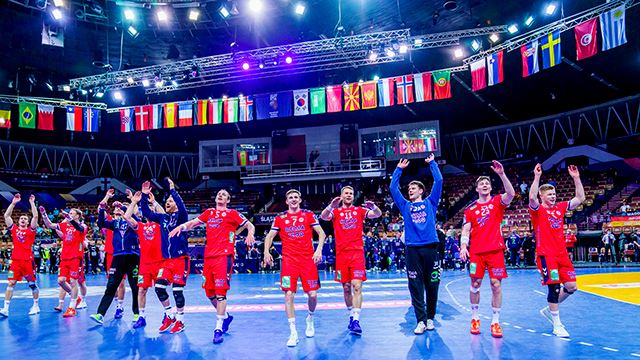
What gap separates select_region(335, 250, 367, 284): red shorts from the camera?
665 cm

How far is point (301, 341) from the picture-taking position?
19.7 feet

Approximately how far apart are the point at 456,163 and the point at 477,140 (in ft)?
8.01

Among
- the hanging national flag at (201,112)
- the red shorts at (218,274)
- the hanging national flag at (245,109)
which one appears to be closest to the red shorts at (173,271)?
the red shorts at (218,274)

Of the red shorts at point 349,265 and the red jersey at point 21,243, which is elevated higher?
the red jersey at point 21,243

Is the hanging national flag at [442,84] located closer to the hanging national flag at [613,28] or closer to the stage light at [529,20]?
the stage light at [529,20]

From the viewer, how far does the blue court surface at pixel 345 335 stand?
5.24 meters

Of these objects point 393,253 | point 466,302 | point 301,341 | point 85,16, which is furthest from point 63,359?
point 85,16

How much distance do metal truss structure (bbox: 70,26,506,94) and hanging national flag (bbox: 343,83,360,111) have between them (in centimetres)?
132

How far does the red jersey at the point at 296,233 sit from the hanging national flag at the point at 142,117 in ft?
80.7

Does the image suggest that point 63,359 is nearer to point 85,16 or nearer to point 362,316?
point 362,316

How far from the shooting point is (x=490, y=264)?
6133 mm

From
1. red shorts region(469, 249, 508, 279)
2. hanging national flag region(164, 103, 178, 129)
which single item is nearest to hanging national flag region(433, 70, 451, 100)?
hanging national flag region(164, 103, 178, 129)

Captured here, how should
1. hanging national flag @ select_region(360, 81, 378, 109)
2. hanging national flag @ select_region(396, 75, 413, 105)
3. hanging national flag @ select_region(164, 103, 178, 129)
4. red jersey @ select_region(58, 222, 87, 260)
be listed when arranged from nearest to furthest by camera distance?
red jersey @ select_region(58, 222, 87, 260), hanging national flag @ select_region(396, 75, 413, 105), hanging national flag @ select_region(360, 81, 378, 109), hanging national flag @ select_region(164, 103, 178, 129)

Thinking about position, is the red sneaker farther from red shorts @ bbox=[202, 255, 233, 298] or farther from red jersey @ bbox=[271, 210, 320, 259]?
red jersey @ bbox=[271, 210, 320, 259]
